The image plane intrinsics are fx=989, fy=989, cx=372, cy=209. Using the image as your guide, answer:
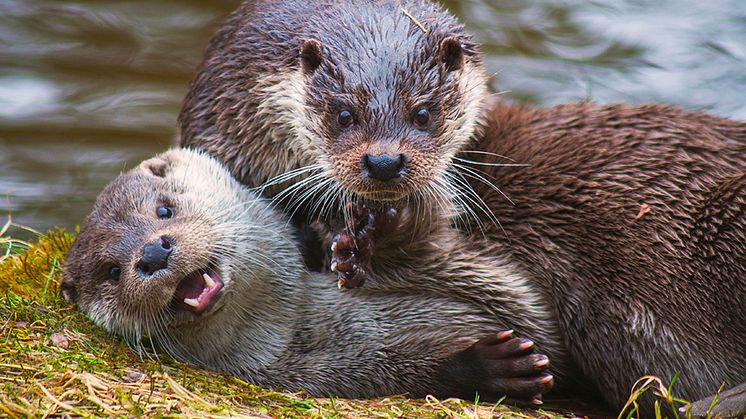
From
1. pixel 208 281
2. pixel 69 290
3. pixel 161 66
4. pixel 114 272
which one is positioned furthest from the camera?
pixel 161 66

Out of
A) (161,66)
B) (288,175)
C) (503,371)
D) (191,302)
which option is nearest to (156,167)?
(288,175)

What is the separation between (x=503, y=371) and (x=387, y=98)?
3.81 ft

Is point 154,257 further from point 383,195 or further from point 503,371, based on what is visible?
point 503,371

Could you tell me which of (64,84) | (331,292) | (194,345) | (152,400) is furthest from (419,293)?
(64,84)

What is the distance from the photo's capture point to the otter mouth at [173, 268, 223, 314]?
3.79 meters

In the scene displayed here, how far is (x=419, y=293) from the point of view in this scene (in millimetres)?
4262

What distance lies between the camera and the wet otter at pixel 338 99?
3.88 meters

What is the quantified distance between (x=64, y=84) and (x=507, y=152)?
15.9 feet

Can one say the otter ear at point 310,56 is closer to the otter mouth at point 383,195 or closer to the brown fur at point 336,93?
the brown fur at point 336,93

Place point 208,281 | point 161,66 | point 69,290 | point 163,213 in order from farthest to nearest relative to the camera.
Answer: point 161,66, point 69,290, point 163,213, point 208,281

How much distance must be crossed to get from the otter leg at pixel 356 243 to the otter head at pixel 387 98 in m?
0.16

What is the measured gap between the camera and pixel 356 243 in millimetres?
4020

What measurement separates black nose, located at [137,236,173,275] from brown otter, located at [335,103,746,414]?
71 cm

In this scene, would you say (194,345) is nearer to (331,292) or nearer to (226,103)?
(331,292)
